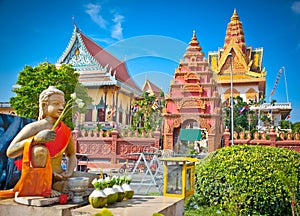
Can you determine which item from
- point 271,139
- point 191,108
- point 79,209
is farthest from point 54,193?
point 191,108

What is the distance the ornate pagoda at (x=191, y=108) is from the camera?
16.8m

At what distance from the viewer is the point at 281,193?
431 cm

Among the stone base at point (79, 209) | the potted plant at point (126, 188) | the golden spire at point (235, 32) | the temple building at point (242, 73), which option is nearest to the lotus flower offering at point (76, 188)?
the stone base at point (79, 209)

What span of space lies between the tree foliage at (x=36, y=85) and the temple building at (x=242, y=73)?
1789 cm

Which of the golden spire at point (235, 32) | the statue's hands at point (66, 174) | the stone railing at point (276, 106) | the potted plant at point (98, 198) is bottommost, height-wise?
→ the potted plant at point (98, 198)

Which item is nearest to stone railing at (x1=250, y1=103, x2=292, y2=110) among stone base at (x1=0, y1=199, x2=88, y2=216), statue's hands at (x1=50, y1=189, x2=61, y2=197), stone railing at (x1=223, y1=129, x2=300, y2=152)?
stone railing at (x1=223, y1=129, x2=300, y2=152)

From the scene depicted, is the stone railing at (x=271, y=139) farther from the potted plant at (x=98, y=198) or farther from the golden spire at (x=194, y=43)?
the potted plant at (x=98, y=198)

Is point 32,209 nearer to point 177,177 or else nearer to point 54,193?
point 54,193

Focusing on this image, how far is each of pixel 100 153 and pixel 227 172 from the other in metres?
12.9

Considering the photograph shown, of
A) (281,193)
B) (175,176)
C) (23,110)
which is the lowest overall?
(281,193)

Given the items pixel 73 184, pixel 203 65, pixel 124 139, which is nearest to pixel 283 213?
pixel 73 184

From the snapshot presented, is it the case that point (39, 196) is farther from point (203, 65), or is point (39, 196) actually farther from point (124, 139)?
point (203, 65)

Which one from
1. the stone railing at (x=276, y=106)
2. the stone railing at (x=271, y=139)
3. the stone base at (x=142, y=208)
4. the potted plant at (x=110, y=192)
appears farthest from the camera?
the stone railing at (x=276, y=106)

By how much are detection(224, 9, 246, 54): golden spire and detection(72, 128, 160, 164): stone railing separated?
68.4 ft
